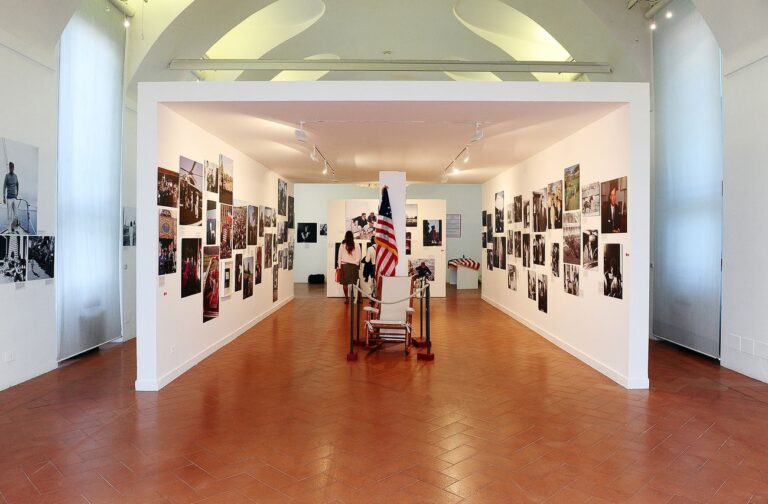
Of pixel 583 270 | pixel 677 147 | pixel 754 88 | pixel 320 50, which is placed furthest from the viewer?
pixel 320 50

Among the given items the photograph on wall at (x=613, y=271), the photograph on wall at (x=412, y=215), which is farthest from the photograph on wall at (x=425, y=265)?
the photograph on wall at (x=613, y=271)

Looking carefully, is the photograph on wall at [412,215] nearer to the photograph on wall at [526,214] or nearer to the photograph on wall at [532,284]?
the photograph on wall at [526,214]

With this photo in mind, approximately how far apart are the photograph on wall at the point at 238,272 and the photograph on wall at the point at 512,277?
5.07 meters


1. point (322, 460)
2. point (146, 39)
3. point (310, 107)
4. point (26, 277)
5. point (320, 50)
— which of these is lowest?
point (322, 460)

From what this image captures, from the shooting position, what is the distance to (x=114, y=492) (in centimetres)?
282

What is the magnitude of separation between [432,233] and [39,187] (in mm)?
9505

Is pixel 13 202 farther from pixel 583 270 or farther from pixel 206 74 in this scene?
pixel 583 270

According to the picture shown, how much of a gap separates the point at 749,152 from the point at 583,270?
2.22m

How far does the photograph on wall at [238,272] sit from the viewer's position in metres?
7.26

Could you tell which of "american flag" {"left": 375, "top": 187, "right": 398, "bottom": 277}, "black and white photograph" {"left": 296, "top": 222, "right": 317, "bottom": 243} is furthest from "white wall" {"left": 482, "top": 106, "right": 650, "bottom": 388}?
"black and white photograph" {"left": 296, "top": 222, "right": 317, "bottom": 243}

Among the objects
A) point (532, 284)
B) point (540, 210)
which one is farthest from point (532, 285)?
point (540, 210)

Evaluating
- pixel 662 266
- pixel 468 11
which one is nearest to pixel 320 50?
pixel 468 11

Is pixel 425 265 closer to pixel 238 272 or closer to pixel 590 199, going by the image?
pixel 238 272

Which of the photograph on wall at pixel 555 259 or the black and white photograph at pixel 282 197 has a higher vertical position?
the black and white photograph at pixel 282 197
